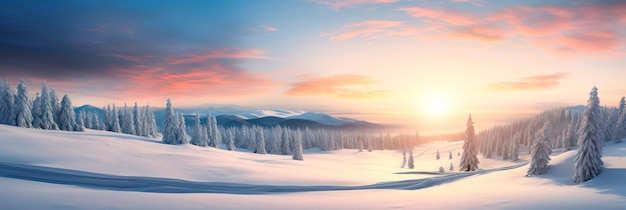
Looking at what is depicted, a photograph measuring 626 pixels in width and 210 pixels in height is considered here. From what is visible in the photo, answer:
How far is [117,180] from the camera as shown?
71.5 ft

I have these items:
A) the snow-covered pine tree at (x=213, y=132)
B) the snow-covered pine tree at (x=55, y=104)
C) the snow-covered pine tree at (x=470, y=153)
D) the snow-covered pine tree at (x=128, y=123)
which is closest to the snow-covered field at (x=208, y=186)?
the snow-covered pine tree at (x=470, y=153)

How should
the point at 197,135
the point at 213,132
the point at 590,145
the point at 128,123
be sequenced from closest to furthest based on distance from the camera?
the point at 590,145 < the point at 197,135 < the point at 213,132 < the point at 128,123

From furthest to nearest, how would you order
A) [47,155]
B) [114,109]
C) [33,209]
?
[114,109]
[47,155]
[33,209]

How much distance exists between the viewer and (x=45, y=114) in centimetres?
6353

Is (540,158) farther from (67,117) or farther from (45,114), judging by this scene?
(67,117)

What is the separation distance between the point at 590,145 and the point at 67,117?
93165 millimetres

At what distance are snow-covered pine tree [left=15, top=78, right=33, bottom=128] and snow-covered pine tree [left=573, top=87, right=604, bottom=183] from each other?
85931 mm

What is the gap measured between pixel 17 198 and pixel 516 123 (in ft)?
661

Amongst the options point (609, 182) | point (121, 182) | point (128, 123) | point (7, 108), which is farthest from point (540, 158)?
point (128, 123)

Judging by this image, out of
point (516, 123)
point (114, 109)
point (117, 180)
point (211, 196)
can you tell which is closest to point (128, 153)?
point (117, 180)

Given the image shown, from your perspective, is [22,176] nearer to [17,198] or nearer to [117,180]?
[117,180]

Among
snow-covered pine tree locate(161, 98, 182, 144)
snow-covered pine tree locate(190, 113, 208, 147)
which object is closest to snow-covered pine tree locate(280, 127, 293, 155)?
snow-covered pine tree locate(190, 113, 208, 147)

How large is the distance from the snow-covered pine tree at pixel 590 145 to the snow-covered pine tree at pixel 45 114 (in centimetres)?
8792

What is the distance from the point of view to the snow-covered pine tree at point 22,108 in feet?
192
